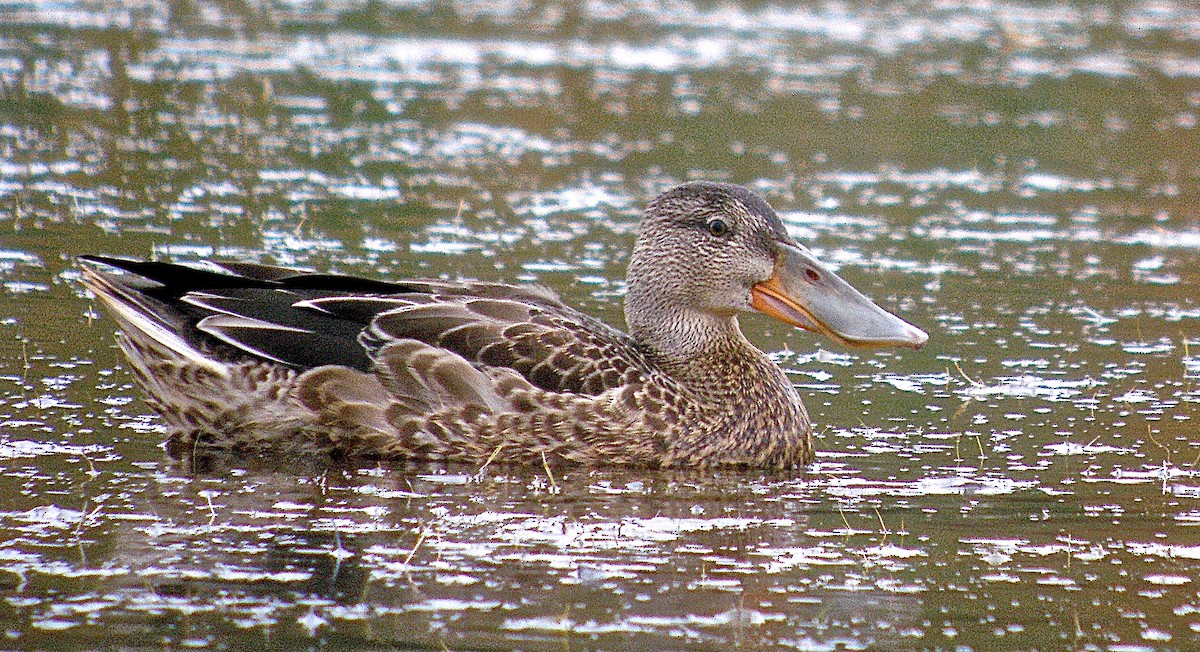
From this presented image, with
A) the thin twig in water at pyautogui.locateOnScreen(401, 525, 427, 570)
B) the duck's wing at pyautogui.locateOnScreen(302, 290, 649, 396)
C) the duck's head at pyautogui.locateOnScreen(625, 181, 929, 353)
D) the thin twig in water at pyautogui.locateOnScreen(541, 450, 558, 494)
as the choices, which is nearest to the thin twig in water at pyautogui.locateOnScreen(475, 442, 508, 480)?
the thin twig in water at pyautogui.locateOnScreen(541, 450, 558, 494)

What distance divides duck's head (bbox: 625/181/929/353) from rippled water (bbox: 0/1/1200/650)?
70 cm

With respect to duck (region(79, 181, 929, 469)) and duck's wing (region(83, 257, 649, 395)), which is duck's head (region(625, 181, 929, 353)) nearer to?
duck (region(79, 181, 929, 469))

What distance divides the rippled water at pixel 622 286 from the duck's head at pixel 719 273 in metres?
0.70

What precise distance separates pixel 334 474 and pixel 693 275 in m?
2.07

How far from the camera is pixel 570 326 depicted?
892cm

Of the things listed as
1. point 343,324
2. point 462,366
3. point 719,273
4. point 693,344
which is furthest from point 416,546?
point 719,273

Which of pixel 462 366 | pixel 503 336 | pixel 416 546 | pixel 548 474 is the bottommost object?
pixel 416 546

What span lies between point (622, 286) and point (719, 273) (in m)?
3.08

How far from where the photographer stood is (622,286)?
40.3 feet

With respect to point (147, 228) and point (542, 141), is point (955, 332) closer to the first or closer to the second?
point (147, 228)

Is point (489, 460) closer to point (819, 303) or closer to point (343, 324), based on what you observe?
point (343, 324)

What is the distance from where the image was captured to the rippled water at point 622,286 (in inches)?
263

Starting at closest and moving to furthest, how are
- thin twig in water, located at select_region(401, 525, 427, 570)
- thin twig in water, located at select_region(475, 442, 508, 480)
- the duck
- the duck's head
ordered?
thin twig in water, located at select_region(401, 525, 427, 570) < thin twig in water, located at select_region(475, 442, 508, 480) < the duck < the duck's head

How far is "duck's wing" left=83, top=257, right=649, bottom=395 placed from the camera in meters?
8.72
